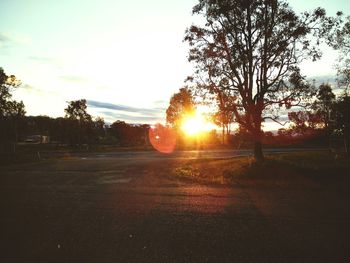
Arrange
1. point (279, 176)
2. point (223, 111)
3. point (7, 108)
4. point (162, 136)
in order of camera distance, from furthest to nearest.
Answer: point (162, 136) → point (7, 108) → point (223, 111) → point (279, 176)

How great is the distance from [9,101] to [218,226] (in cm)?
4231

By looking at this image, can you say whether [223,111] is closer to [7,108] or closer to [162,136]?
[7,108]

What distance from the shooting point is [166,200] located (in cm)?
1086

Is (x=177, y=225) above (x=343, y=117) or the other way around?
the other way around

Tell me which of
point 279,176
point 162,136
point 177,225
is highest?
point 162,136

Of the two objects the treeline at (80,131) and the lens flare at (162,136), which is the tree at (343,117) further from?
the lens flare at (162,136)

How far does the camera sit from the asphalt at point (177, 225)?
6.04 meters

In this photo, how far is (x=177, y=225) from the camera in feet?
25.8

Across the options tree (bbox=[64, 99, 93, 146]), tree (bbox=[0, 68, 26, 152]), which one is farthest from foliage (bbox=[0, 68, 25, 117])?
tree (bbox=[64, 99, 93, 146])

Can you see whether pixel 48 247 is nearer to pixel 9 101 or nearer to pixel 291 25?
pixel 291 25

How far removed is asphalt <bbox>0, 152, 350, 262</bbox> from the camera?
6043mm

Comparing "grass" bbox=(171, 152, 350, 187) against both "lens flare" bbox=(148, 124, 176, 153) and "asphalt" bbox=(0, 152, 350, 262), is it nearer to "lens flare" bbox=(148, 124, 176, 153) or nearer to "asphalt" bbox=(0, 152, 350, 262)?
"asphalt" bbox=(0, 152, 350, 262)

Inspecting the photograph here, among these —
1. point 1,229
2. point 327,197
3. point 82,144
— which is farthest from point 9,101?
point 327,197

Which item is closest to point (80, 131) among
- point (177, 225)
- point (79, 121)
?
point (79, 121)
